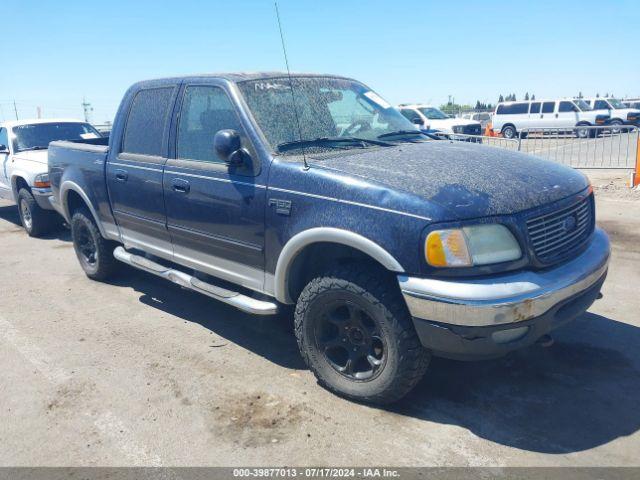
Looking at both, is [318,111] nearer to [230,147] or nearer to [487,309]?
[230,147]

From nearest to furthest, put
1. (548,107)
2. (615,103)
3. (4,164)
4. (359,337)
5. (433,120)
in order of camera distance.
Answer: (359,337)
(4,164)
(433,120)
(548,107)
(615,103)

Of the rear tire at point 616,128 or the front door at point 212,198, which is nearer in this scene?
the front door at point 212,198

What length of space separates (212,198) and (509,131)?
27.2 m

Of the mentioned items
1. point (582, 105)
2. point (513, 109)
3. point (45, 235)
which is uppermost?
point (582, 105)

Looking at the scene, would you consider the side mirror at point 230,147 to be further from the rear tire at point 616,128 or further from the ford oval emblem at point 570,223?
the rear tire at point 616,128

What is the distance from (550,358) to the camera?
385 cm

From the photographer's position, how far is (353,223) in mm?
3057

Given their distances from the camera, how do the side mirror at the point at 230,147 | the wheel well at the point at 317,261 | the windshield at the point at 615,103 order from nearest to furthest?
the wheel well at the point at 317,261 < the side mirror at the point at 230,147 < the windshield at the point at 615,103

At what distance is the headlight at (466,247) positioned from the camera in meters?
2.80

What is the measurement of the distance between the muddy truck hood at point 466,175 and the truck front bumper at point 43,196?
6.05m

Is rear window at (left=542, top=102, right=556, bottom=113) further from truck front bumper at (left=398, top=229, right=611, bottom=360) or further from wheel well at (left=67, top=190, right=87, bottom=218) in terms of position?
truck front bumper at (left=398, top=229, right=611, bottom=360)

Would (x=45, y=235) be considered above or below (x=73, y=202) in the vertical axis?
below

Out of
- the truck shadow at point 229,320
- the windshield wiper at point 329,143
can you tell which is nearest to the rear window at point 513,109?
the truck shadow at point 229,320

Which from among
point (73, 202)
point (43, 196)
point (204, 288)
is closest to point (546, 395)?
point (204, 288)
